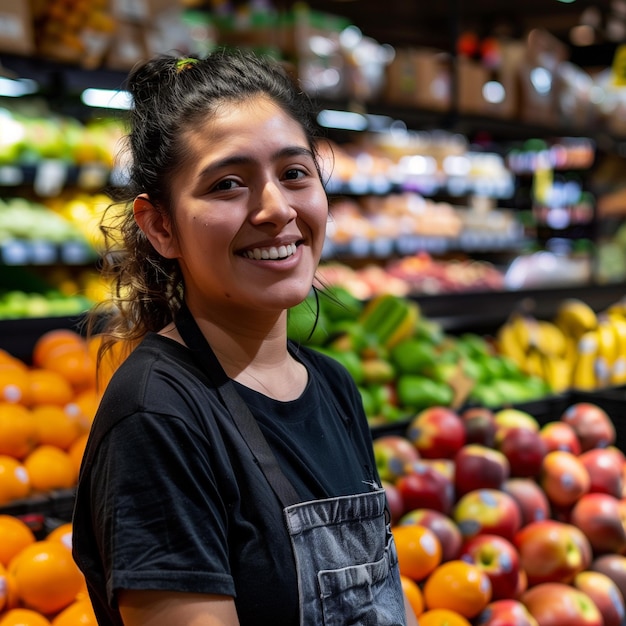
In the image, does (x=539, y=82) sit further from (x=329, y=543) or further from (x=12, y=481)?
(x=329, y=543)

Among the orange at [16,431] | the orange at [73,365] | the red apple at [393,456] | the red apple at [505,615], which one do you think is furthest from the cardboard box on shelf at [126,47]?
the red apple at [505,615]

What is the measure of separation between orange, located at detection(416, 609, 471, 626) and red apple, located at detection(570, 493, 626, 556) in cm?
59

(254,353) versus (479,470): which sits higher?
(254,353)

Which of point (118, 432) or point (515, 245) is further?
point (515, 245)

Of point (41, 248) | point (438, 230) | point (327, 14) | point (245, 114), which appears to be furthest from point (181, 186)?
point (438, 230)

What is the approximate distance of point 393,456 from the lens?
2244 mm

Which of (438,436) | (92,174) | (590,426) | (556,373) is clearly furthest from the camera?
(92,174)

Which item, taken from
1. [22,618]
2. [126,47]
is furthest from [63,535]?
[126,47]

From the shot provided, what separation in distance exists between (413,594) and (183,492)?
94 cm

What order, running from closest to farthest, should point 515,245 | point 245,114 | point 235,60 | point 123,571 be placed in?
point 123,571 → point 245,114 → point 235,60 → point 515,245

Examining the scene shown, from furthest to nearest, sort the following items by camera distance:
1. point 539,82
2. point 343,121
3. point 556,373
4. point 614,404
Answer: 1. point 343,121
2. point 539,82
3. point 556,373
4. point 614,404

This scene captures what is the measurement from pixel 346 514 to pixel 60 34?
3162 mm

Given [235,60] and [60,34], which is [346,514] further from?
[60,34]

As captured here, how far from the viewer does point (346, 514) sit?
3.90 ft
